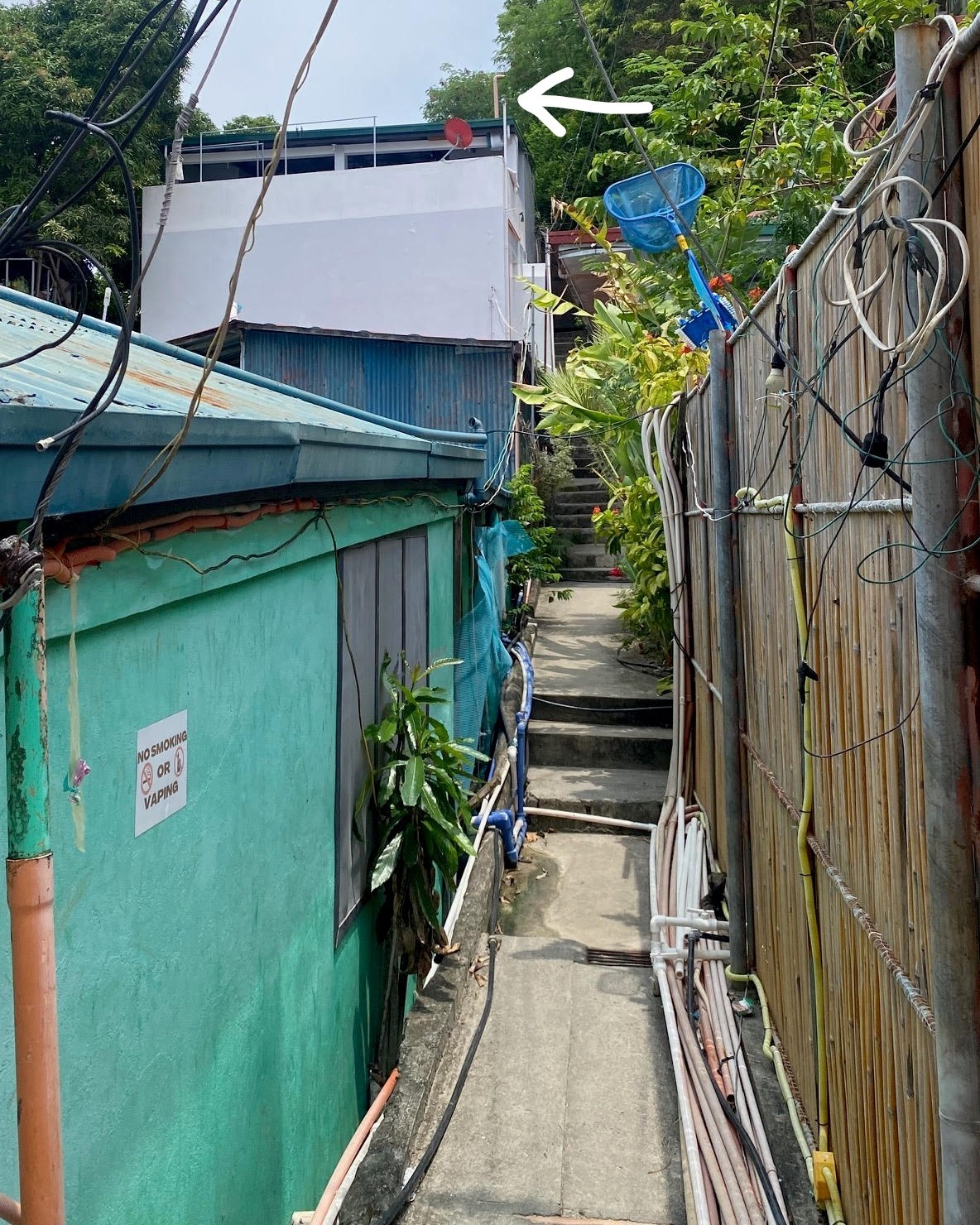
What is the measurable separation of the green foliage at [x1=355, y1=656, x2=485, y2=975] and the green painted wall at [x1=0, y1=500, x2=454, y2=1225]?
419mm

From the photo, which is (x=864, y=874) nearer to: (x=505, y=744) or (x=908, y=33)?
(x=908, y=33)

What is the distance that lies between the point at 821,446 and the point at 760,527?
44.2 inches

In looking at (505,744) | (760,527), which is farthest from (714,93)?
(760,527)

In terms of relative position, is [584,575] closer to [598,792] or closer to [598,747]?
[598,747]

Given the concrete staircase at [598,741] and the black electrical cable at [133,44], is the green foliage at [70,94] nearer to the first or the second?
the concrete staircase at [598,741]

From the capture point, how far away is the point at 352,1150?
12.9ft

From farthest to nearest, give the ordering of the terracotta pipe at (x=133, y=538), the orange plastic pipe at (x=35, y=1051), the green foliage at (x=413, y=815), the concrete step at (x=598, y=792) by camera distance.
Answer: the concrete step at (x=598, y=792), the green foliage at (x=413, y=815), the terracotta pipe at (x=133, y=538), the orange plastic pipe at (x=35, y=1051)

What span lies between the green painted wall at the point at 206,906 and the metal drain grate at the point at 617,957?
5.52 ft

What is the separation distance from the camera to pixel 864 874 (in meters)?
2.50

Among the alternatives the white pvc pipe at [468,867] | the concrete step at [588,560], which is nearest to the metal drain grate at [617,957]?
the white pvc pipe at [468,867]

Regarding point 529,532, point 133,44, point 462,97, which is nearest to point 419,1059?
point 133,44

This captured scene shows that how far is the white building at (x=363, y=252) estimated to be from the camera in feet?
53.5

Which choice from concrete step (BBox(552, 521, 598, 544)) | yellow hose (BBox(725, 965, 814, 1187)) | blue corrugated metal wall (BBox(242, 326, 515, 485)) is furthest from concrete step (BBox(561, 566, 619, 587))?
yellow hose (BBox(725, 965, 814, 1187))

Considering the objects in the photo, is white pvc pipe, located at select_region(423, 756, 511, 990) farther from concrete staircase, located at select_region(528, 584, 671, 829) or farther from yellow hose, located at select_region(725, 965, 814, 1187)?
yellow hose, located at select_region(725, 965, 814, 1187)
